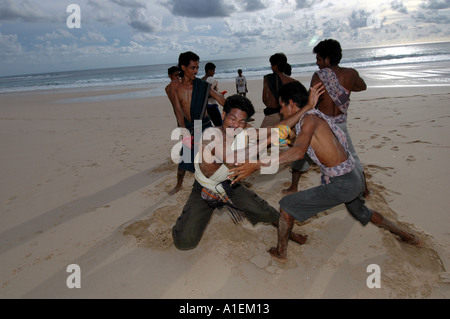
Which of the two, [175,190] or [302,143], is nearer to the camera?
[302,143]

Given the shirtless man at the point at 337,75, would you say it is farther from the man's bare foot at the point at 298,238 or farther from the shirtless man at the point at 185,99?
the shirtless man at the point at 185,99

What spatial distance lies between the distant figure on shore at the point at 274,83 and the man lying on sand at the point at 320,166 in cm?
177

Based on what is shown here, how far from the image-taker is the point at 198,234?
8.70ft

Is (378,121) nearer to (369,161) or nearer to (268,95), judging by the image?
(369,161)

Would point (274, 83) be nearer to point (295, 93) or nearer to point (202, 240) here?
point (295, 93)

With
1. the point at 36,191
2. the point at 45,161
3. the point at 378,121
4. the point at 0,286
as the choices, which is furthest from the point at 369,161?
the point at 45,161

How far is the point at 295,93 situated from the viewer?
2.35m

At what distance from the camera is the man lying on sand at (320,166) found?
2.18m

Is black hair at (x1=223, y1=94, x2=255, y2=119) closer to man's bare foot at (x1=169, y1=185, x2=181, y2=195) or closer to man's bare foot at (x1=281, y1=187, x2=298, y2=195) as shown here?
man's bare foot at (x1=281, y1=187, x2=298, y2=195)

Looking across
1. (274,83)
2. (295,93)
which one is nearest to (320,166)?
(295,93)

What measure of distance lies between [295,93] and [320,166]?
2.21 ft

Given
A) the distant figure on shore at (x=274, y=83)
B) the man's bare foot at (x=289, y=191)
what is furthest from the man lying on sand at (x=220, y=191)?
the distant figure on shore at (x=274, y=83)

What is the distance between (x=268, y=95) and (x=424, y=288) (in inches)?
122

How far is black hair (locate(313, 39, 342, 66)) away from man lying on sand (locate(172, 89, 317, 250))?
106 centimetres
